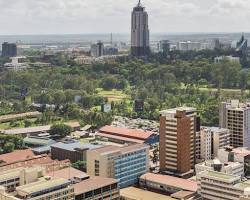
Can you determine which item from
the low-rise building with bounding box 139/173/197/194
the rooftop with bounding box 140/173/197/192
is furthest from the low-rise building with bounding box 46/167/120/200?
the rooftop with bounding box 140/173/197/192

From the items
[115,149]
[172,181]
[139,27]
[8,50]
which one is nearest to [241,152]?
[172,181]

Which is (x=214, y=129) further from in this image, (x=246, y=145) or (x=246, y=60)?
(x=246, y=60)

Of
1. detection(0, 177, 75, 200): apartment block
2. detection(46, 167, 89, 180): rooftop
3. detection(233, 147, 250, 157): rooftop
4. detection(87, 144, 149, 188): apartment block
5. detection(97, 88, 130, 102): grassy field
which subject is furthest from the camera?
detection(97, 88, 130, 102): grassy field

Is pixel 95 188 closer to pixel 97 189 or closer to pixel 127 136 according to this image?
pixel 97 189

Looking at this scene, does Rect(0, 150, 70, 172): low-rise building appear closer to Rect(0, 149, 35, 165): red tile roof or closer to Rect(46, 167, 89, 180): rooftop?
Rect(0, 149, 35, 165): red tile roof

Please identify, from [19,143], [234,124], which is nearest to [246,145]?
[234,124]

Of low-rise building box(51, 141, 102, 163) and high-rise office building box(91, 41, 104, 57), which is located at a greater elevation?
high-rise office building box(91, 41, 104, 57)

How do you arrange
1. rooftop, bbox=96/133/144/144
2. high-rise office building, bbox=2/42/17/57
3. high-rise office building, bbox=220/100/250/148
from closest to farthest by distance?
high-rise office building, bbox=220/100/250/148 < rooftop, bbox=96/133/144/144 < high-rise office building, bbox=2/42/17/57
